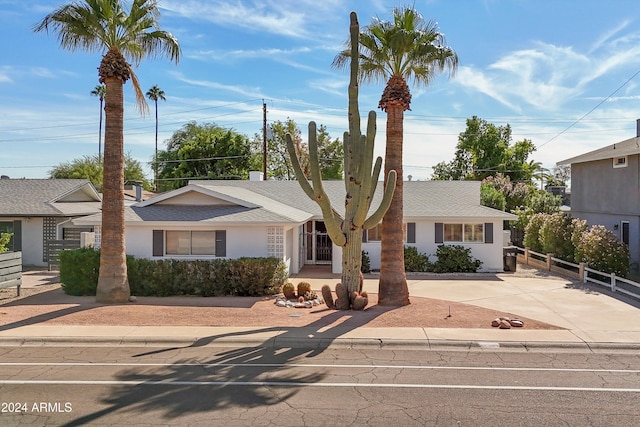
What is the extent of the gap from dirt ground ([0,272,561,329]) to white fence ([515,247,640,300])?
6116mm

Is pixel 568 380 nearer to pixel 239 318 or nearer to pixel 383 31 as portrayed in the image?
pixel 239 318

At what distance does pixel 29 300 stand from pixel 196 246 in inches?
223

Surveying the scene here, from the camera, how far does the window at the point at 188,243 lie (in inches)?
760

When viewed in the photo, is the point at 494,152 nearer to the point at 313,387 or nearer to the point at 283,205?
the point at 283,205

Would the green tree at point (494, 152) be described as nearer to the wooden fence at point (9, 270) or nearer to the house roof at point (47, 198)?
the house roof at point (47, 198)

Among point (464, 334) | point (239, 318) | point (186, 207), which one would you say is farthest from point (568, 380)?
point (186, 207)

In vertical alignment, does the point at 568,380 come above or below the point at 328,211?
below

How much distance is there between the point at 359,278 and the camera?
50.8 feet

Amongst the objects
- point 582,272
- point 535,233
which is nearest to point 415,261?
point 582,272

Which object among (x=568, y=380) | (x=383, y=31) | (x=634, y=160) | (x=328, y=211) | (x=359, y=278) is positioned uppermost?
(x=383, y=31)

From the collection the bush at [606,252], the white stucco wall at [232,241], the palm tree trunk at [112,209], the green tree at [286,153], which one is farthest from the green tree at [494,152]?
the palm tree trunk at [112,209]

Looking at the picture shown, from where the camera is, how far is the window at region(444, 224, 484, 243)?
24328 mm

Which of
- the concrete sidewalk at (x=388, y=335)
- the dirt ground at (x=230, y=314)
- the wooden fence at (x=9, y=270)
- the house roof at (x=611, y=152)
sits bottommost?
the concrete sidewalk at (x=388, y=335)

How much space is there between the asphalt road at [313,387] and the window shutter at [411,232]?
43.4 feet
